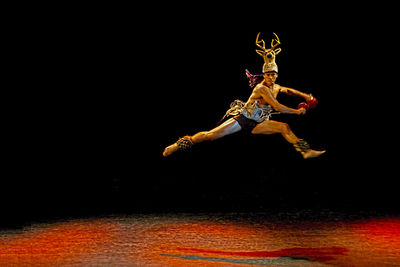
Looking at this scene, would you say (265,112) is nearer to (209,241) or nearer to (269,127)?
(269,127)

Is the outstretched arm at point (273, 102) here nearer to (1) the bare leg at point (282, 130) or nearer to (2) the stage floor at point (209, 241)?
(1) the bare leg at point (282, 130)

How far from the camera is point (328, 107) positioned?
8.80m

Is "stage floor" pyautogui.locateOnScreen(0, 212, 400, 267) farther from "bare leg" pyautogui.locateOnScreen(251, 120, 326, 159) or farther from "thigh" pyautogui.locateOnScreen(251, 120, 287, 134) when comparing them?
"thigh" pyautogui.locateOnScreen(251, 120, 287, 134)

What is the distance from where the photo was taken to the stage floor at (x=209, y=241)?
198 inches

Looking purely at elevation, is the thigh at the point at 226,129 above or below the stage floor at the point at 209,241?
above

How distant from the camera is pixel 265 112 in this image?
251 inches

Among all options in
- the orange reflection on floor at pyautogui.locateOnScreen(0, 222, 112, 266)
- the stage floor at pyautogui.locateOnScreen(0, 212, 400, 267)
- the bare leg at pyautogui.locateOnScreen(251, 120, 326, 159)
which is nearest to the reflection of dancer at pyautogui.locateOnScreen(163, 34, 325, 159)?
the bare leg at pyautogui.locateOnScreen(251, 120, 326, 159)

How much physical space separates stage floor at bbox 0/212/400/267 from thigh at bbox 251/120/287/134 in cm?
96

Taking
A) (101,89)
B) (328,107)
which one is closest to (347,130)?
(328,107)

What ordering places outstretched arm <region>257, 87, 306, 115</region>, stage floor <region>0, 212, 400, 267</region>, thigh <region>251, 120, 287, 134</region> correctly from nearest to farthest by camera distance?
stage floor <region>0, 212, 400, 267</region>, outstretched arm <region>257, 87, 306, 115</region>, thigh <region>251, 120, 287, 134</region>

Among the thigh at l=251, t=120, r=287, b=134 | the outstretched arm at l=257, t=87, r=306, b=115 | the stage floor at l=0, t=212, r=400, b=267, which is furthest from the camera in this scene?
the thigh at l=251, t=120, r=287, b=134

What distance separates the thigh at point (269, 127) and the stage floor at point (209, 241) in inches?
37.9

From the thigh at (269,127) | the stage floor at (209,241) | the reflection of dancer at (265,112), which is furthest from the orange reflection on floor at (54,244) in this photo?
the thigh at (269,127)

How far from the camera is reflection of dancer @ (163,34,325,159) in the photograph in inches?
245
